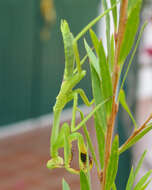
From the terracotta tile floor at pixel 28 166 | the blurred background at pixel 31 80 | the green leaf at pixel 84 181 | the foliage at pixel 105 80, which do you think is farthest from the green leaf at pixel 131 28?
the blurred background at pixel 31 80

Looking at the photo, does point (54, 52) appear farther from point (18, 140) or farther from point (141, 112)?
point (141, 112)

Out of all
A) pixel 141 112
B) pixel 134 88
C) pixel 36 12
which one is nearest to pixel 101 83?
pixel 134 88

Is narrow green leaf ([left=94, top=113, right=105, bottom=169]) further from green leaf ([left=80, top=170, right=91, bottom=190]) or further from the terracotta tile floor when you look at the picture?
the terracotta tile floor

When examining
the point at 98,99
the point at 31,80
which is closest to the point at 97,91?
the point at 98,99

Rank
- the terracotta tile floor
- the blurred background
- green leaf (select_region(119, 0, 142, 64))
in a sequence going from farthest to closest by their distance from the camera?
the blurred background < the terracotta tile floor < green leaf (select_region(119, 0, 142, 64))

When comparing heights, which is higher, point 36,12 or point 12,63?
point 36,12

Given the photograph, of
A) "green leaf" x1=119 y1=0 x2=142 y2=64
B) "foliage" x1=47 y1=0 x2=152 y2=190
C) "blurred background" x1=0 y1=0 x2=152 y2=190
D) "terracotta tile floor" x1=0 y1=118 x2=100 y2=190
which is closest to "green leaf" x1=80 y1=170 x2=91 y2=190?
"foliage" x1=47 y1=0 x2=152 y2=190
